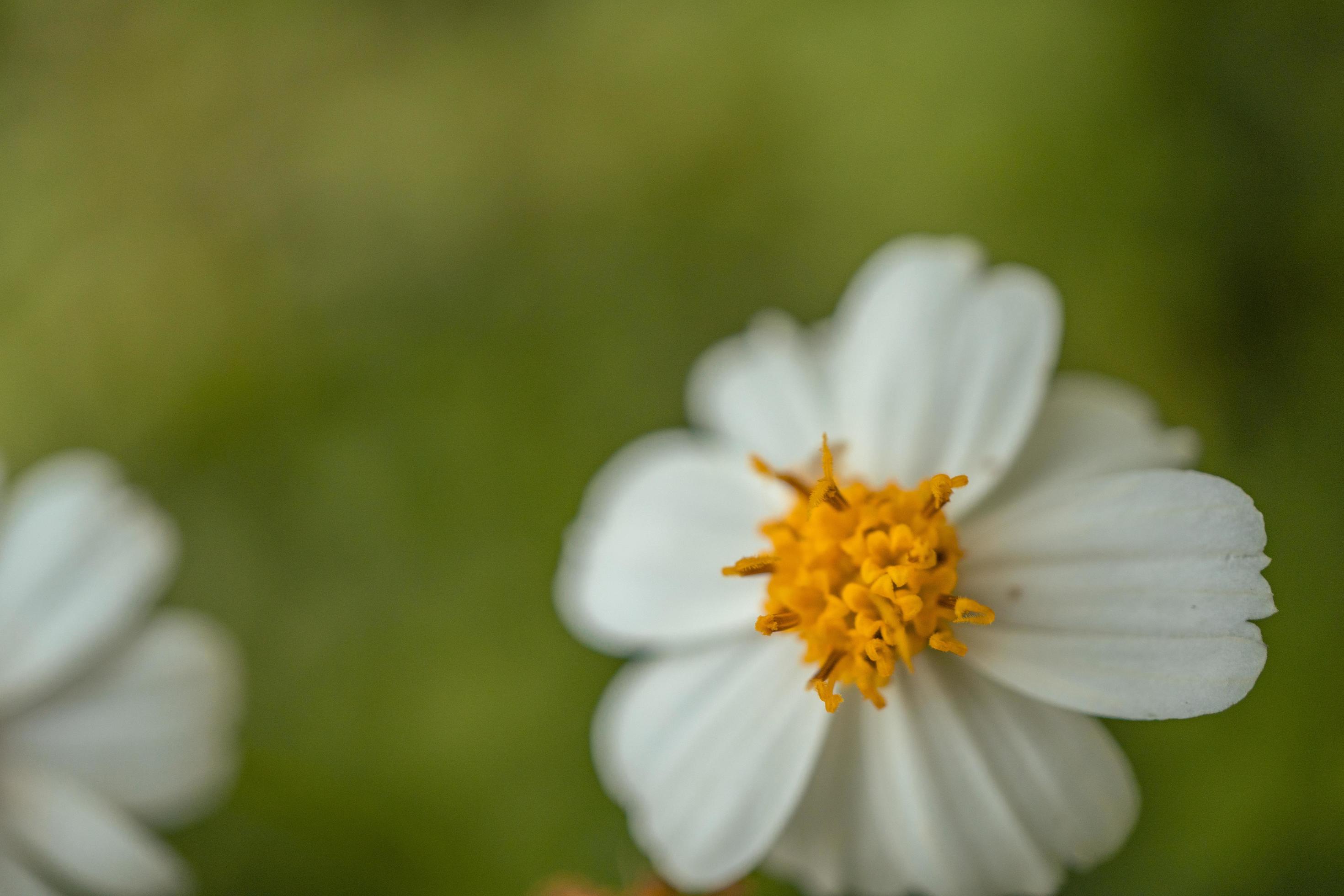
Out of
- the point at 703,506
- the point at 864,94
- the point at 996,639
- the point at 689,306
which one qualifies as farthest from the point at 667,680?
the point at 864,94

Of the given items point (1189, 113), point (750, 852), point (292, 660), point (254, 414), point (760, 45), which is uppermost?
point (760, 45)

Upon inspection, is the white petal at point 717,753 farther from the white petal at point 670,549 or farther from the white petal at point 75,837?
the white petal at point 75,837

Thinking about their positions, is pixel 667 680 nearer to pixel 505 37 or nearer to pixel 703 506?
pixel 703 506

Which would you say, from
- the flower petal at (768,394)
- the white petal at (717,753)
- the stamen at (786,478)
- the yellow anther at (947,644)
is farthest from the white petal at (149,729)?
the yellow anther at (947,644)

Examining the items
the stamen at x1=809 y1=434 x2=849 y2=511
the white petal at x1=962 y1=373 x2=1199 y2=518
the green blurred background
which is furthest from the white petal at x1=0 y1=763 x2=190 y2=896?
the white petal at x1=962 y1=373 x2=1199 y2=518

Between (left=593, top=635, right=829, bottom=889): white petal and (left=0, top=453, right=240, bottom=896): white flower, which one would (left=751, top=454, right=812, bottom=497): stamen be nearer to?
(left=593, top=635, right=829, bottom=889): white petal
